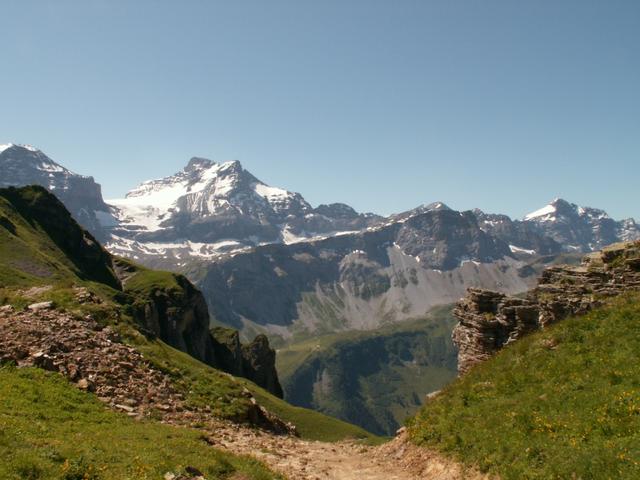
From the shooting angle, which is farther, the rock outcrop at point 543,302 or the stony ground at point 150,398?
the rock outcrop at point 543,302

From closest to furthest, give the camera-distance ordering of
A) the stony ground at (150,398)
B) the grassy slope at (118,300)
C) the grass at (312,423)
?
the stony ground at (150,398) → the grassy slope at (118,300) → the grass at (312,423)

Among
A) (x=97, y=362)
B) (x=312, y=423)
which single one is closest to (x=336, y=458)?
(x=97, y=362)

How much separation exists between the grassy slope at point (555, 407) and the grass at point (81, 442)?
1072 cm

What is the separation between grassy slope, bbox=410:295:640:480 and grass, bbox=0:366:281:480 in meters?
10.7

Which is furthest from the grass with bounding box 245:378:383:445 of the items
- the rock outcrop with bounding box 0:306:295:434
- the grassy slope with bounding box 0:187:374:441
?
the rock outcrop with bounding box 0:306:295:434

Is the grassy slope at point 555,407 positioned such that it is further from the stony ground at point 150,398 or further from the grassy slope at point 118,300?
the grassy slope at point 118,300

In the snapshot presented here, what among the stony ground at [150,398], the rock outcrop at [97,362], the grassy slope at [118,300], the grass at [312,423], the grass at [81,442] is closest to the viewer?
the grass at [81,442]

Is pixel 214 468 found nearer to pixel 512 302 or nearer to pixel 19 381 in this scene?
pixel 19 381

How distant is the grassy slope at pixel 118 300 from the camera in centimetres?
3684

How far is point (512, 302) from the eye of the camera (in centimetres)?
4338

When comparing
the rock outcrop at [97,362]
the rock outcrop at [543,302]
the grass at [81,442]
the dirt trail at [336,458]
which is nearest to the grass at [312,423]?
the rock outcrop at [543,302]

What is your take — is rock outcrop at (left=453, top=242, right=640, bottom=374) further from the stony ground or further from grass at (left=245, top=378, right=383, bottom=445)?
grass at (left=245, top=378, right=383, bottom=445)

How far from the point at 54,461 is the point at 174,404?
581 inches

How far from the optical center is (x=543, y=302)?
40.4 meters
